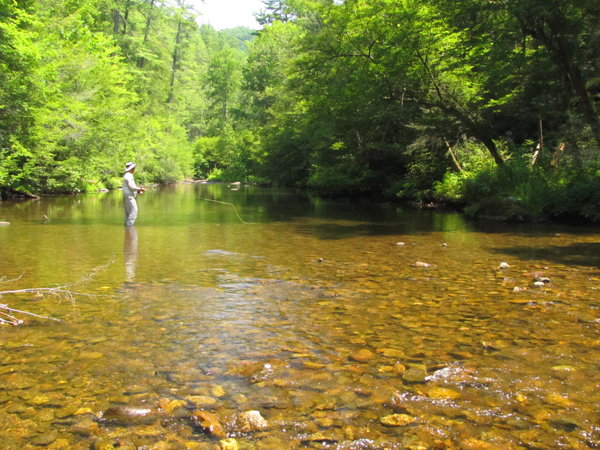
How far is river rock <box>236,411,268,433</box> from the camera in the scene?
2.93 m

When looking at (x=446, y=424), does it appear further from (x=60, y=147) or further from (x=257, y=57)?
(x=257, y=57)

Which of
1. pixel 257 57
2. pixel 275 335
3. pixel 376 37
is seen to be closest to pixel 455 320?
pixel 275 335

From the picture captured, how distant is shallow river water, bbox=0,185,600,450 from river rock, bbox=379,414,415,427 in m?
0.01

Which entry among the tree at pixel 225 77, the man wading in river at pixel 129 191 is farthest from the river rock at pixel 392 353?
the tree at pixel 225 77

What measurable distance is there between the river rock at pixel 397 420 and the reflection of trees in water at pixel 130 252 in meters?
4.83

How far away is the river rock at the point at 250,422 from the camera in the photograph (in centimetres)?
293

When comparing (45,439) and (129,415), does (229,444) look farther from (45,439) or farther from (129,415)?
(45,439)

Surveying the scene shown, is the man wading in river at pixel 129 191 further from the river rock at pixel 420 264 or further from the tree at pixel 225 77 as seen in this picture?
the tree at pixel 225 77

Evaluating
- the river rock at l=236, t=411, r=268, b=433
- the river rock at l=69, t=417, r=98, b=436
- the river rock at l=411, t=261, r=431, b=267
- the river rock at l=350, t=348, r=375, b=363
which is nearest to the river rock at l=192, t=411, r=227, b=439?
the river rock at l=236, t=411, r=268, b=433

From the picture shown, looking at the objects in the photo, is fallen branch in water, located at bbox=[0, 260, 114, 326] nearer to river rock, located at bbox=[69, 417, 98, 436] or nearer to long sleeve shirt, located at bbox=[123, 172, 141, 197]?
river rock, located at bbox=[69, 417, 98, 436]

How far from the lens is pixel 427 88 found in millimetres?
19516

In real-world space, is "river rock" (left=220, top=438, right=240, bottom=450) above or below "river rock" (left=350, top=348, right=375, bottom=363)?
below

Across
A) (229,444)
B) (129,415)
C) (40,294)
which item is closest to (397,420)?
(229,444)

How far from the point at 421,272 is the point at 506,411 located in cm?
436
